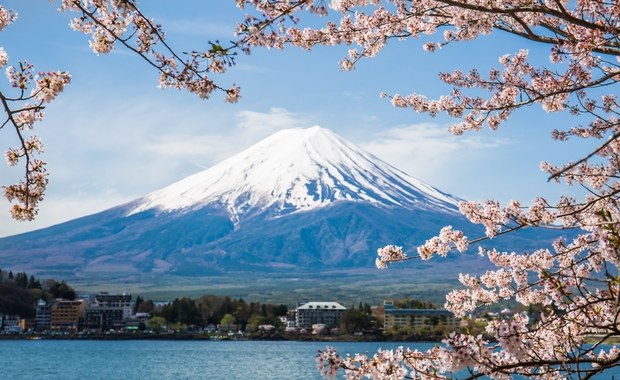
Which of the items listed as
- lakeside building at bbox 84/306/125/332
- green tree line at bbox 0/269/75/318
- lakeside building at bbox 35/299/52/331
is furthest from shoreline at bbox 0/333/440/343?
green tree line at bbox 0/269/75/318

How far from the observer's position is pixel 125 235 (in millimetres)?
151000

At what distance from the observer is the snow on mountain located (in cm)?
16138

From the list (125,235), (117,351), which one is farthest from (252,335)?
(125,235)

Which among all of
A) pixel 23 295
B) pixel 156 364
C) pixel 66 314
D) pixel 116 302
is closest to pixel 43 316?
pixel 66 314

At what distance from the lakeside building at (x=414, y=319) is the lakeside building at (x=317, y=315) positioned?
9.54 m

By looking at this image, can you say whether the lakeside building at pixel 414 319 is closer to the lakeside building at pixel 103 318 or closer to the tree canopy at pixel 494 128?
the lakeside building at pixel 103 318

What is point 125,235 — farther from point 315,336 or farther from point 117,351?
point 117,351

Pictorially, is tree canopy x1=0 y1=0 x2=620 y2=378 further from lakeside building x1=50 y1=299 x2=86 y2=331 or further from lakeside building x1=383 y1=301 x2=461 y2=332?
lakeside building x1=50 y1=299 x2=86 y2=331

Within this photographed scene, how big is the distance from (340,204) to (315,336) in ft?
242

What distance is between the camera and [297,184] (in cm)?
16838

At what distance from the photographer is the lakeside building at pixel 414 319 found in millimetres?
76875

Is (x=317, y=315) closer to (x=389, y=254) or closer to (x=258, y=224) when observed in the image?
(x=258, y=224)

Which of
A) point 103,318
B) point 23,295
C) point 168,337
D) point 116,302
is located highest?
point 23,295

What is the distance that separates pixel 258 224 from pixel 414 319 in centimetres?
8188
